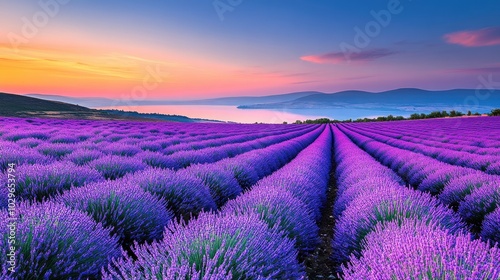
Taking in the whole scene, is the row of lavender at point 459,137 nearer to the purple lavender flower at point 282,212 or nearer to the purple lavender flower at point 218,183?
the purple lavender flower at point 218,183

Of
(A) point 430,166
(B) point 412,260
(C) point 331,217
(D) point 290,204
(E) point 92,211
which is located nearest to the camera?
(B) point 412,260

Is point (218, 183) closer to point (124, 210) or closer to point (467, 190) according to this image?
point (124, 210)

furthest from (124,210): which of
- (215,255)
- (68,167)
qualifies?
(68,167)

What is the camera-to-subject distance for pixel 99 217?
3.32 meters

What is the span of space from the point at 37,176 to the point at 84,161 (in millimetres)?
2593

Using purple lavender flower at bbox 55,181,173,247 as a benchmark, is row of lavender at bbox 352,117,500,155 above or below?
below

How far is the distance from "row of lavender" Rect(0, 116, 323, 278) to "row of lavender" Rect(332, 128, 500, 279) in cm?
75

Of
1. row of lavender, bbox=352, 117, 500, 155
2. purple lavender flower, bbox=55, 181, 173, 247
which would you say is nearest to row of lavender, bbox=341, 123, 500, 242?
purple lavender flower, bbox=55, 181, 173, 247

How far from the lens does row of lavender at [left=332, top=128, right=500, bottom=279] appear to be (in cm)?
171

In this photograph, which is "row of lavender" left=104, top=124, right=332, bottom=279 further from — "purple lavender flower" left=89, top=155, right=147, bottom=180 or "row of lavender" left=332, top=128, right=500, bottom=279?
"purple lavender flower" left=89, top=155, right=147, bottom=180

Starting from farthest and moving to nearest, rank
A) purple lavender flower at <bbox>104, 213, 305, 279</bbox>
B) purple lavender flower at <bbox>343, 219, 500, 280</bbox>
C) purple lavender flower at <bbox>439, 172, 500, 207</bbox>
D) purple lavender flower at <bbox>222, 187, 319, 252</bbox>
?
purple lavender flower at <bbox>439, 172, 500, 207</bbox> < purple lavender flower at <bbox>222, 187, 319, 252</bbox> < purple lavender flower at <bbox>104, 213, 305, 279</bbox> < purple lavender flower at <bbox>343, 219, 500, 280</bbox>

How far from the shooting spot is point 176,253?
2092 mm

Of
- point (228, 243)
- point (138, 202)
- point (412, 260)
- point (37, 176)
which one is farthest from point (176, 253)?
point (37, 176)

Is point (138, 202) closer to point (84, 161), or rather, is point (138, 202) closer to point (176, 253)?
point (176, 253)
